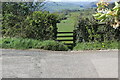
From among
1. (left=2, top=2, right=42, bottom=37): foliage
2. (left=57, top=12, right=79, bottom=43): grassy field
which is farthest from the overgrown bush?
(left=2, top=2, right=42, bottom=37): foliage

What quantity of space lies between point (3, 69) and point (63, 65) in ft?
5.12

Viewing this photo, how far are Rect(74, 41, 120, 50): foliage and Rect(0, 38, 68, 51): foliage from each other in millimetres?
584

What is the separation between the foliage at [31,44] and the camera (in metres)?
9.16

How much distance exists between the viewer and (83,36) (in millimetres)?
9938

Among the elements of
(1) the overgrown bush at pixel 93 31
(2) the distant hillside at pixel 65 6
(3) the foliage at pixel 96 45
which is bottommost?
(3) the foliage at pixel 96 45

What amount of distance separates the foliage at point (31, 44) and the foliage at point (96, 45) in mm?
584

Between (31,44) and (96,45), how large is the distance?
2413 millimetres

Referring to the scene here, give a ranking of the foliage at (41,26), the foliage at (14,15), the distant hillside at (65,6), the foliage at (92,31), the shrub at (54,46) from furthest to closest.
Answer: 1. the distant hillside at (65,6)
2. the foliage at (14,15)
3. the foliage at (41,26)
4. the foliage at (92,31)
5. the shrub at (54,46)

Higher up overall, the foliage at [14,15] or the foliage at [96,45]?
the foliage at [14,15]

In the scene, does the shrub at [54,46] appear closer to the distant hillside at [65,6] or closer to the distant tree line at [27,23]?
the distant tree line at [27,23]

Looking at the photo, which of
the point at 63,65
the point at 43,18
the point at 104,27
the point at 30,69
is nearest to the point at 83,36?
the point at 104,27

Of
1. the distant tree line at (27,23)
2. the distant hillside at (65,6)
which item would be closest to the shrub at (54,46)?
the distant tree line at (27,23)

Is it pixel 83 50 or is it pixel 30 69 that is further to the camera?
pixel 83 50

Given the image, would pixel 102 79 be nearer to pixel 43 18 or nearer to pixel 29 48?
pixel 29 48
